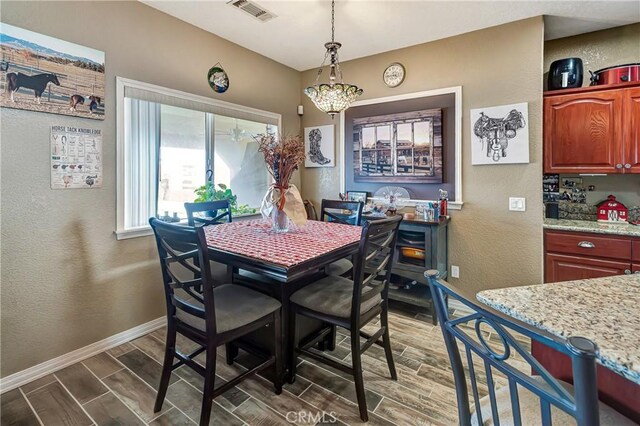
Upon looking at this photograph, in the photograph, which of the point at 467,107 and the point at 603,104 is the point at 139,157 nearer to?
the point at 467,107

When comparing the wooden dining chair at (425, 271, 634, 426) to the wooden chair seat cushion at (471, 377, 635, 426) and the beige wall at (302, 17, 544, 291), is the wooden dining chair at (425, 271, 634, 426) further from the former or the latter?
the beige wall at (302, 17, 544, 291)

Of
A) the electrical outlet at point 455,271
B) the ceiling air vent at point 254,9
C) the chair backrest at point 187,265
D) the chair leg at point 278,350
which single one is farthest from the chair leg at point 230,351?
the ceiling air vent at point 254,9

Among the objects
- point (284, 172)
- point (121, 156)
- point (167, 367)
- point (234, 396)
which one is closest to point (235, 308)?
point (167, 367)

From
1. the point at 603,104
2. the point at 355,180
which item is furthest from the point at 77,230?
the point at 603,104

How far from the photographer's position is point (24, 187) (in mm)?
2051

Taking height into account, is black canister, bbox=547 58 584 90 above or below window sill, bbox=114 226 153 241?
above

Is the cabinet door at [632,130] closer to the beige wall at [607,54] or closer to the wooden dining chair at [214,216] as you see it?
the beige wall at [607,54]

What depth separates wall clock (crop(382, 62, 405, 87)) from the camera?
11.4 ft

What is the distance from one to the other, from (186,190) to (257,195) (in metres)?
1.04

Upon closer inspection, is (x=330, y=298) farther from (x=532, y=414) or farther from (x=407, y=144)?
(x=407, y=144)

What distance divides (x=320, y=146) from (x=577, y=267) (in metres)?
2.99

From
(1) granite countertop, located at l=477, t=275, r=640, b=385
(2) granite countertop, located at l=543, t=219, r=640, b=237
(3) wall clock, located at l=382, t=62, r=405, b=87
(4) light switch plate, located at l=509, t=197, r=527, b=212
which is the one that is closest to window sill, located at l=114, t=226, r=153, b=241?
(1) granite countertop, located at l=477, t=275, r=640, b=385

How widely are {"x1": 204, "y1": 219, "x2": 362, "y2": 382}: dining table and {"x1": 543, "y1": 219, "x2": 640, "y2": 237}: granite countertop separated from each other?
74.6 inches

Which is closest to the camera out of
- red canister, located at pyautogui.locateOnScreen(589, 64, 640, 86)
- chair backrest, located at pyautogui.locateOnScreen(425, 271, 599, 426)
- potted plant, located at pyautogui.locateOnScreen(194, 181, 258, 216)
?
chair backrest, located at pyautogui.locateOnScreen(425, 271, 599, 426)
